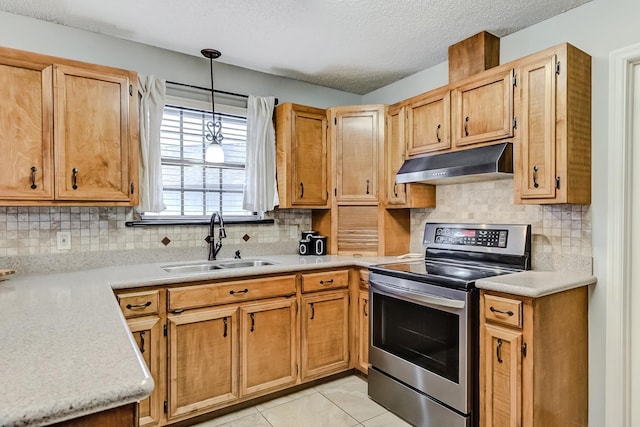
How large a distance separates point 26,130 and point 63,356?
1.65 metres

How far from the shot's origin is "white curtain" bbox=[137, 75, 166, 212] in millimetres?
2643

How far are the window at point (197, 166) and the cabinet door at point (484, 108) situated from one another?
170cm

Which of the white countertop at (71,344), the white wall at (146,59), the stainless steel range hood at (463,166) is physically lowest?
the white countertop at (71,344)

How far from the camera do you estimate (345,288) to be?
289cm

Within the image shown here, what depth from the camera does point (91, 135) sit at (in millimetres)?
2236

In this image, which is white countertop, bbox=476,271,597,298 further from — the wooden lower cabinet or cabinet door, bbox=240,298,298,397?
cabinet door, bbox=240,298,298,397

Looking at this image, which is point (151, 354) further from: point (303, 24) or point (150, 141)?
point (303, 24)

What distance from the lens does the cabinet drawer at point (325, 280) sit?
2705 mm

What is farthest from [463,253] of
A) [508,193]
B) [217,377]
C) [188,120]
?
[188,120]

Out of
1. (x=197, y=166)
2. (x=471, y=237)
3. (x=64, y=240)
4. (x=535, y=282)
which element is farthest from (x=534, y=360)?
(x=64, y=240)

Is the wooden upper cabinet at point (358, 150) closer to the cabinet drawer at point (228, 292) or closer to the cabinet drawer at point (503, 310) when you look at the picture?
the cabinet drawer at point (228, 292)

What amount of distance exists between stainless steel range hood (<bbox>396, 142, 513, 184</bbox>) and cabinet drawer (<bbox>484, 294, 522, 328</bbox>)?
744mm

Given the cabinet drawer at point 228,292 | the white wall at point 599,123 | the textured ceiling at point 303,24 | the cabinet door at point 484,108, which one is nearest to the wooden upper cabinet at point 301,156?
the textured ceiling at point 303,24

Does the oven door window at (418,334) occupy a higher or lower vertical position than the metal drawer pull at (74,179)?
lower
